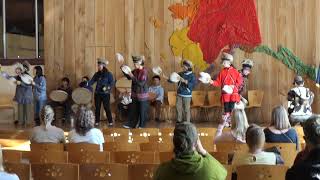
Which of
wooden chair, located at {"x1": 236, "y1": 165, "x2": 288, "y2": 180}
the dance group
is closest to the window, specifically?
the dance group

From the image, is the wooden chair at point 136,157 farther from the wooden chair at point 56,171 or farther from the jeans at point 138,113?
the jeans at point 138,113

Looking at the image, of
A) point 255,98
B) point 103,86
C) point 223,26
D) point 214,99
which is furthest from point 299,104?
point 103,86

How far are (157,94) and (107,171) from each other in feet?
27.9

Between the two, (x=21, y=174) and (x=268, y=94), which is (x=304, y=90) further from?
(x=21, y=174)

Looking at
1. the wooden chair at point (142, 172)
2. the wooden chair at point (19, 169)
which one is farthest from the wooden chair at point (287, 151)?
the wooden chair at point (19, 169)

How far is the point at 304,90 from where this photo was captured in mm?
10344

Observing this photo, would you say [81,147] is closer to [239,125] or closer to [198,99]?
[239,125]

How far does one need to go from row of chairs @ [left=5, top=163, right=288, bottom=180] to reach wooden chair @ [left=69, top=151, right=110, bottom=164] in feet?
2.14

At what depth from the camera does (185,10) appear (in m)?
13.1

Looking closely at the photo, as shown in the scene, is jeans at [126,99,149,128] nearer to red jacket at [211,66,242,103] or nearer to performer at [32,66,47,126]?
red jacket at [211,66,242,103]

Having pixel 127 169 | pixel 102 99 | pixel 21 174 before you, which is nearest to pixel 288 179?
pixel 127 169

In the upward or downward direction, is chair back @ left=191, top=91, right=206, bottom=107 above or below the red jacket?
below

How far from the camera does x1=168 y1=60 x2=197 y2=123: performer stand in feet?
36.1

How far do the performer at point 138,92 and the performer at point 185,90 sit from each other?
664mm
